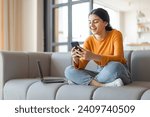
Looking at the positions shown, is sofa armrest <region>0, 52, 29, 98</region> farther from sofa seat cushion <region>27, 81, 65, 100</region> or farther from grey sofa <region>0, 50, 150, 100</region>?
sofa seat cushion <region>27, 81, 65, 100</region>

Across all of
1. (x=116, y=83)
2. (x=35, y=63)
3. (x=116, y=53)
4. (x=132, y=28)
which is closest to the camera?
(x=116, y=83)

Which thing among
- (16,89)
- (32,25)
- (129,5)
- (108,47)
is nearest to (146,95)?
(108,47)

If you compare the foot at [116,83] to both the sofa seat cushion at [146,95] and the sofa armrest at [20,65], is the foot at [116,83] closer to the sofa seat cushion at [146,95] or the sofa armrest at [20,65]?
the sofa seat cushion at [146,95]

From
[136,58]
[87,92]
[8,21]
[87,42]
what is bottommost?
[87,92]

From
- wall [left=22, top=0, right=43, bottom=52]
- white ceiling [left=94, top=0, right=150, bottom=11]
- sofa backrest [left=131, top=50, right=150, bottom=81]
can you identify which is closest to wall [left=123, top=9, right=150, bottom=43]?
white ceiling [left=94, top=0, right=150, bottom=11]

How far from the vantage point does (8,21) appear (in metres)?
3.48

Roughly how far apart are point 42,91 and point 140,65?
0.79 meters

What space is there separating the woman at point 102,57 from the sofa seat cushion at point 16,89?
1.12ft

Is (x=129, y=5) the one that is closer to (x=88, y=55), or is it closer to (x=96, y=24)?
(x=96, y=24)

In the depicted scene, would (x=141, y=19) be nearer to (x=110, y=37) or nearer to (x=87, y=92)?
(x=110, y=37)

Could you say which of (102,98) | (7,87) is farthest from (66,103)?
(7,87)

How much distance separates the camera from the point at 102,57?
1.67m

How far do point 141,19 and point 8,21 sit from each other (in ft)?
8.76

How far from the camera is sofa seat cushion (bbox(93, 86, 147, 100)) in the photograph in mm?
1396
